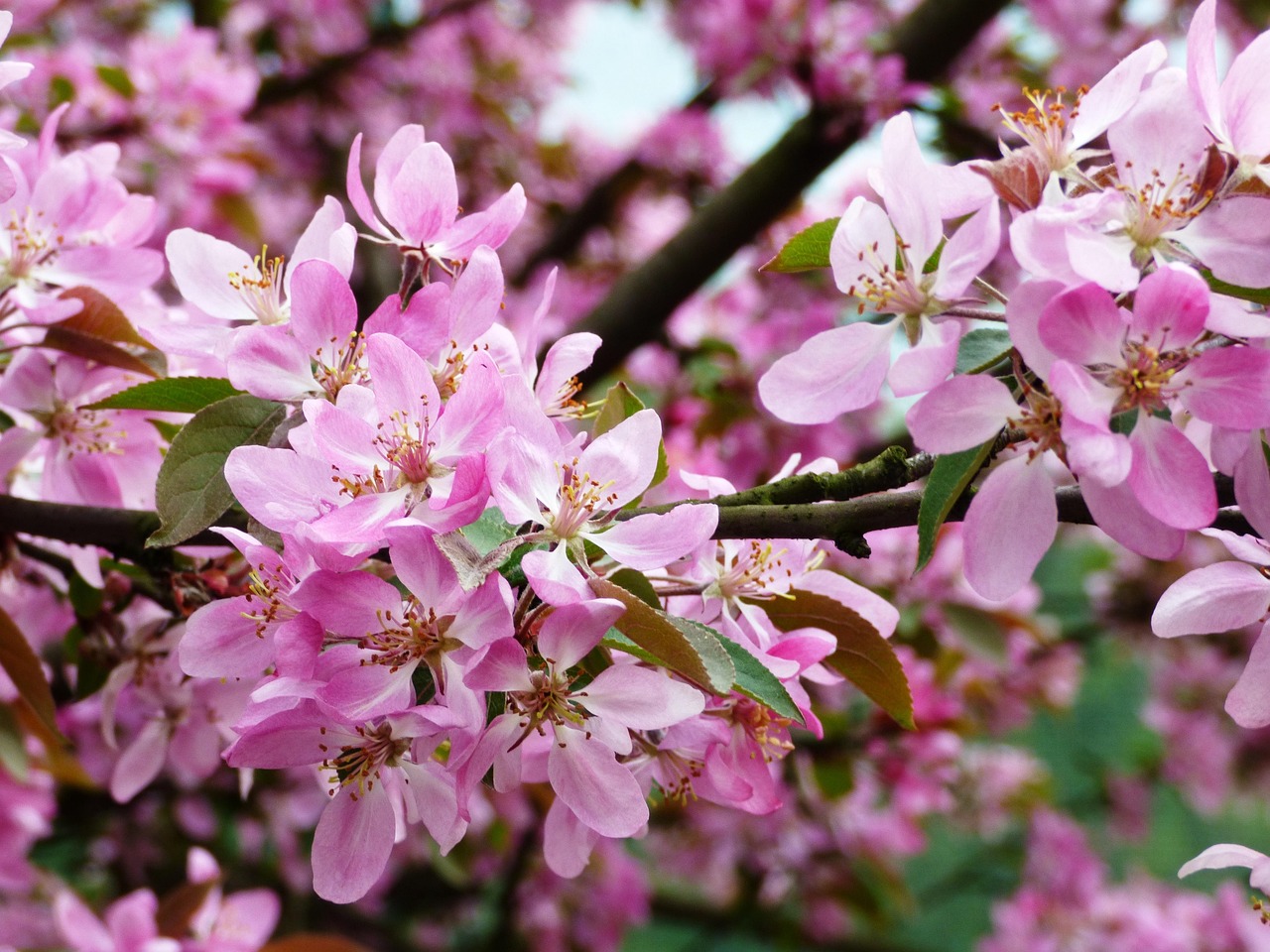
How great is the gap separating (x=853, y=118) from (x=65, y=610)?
4.16ft

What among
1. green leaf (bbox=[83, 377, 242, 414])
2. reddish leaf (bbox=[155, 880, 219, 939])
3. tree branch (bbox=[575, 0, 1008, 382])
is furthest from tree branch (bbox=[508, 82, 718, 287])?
green leaf (bbox=[83, 377, 242, 414])

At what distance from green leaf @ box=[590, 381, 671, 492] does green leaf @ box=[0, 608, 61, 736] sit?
41cm

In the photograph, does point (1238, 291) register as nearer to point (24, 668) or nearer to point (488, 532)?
point (488, 532)

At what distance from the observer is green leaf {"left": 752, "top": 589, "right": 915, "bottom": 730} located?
2.07 feet

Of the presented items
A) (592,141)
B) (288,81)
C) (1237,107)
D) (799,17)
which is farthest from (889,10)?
(1237,107)

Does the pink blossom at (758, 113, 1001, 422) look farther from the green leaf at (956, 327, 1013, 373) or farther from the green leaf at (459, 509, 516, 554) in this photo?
the green leaf at (459, 509, 516, 554)

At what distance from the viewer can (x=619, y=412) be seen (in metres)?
0.64

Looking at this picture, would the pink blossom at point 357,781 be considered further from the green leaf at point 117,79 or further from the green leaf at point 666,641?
the green leaf at point 117,79

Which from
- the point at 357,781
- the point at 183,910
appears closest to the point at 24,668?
the point at 357,781

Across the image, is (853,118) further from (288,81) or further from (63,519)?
(288,81)

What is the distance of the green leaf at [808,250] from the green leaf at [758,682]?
0.21 meters

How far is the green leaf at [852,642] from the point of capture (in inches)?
24.9

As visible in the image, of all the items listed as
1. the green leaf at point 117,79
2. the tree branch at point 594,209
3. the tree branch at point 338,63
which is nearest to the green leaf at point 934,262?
the green leaf at point 117,79

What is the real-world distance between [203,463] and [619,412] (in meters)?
0.23
